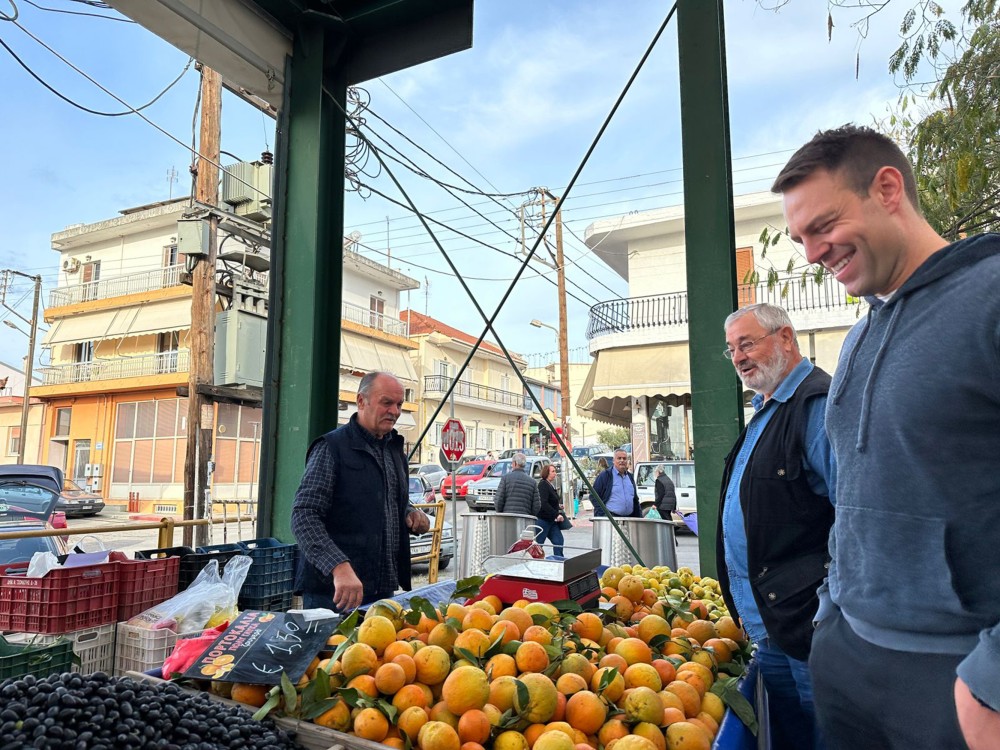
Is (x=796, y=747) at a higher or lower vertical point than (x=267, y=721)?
lower

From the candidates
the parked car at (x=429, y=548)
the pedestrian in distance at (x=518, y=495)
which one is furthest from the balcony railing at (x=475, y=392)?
the pedestrian in distance at (x=518, y=495)

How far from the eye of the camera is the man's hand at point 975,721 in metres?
0.90

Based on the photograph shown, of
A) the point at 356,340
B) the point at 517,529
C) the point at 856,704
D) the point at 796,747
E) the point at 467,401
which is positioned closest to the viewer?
the point at 856,704

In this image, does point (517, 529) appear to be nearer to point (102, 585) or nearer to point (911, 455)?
point (102, 585)

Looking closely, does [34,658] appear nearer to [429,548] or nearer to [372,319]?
[429,548]

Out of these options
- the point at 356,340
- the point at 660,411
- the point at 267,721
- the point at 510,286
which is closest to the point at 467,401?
the point at 356,340

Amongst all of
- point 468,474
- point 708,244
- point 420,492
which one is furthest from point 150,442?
point 708,244

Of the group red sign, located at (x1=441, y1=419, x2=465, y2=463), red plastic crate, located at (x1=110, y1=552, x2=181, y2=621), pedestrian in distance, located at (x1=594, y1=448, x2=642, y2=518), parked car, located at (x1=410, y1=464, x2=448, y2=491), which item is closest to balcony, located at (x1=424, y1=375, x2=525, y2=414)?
parked car, located at (x1=410, y1=464, x2=448, y2=491)

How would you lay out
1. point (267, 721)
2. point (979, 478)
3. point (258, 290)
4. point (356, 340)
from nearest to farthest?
point (979, 478) → point (267, 721) → point (258, 290) → point (356, 340)

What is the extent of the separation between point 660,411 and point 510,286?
610 inches

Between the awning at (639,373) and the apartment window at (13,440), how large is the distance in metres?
31.2

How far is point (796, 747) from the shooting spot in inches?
87.0

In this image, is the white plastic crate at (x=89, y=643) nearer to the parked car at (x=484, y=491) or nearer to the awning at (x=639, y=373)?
the awning at (x=639, y=373)

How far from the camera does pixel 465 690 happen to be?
5.39ft
